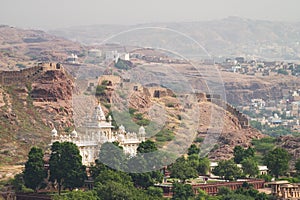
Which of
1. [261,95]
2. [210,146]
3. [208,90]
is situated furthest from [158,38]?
[261,95]

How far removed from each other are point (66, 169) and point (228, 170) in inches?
431

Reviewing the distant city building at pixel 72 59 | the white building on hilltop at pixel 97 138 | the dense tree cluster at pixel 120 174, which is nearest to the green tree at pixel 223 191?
the dense tree cluster at pixel 120 174

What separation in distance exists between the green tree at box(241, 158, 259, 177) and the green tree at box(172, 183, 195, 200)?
804cm

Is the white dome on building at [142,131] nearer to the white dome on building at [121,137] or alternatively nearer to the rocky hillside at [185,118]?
the white dome on building at [121,137]

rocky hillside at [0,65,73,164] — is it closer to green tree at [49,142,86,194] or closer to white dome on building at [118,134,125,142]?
white dome on building at [118,134,125,142]

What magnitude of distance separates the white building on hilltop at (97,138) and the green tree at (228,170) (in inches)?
208

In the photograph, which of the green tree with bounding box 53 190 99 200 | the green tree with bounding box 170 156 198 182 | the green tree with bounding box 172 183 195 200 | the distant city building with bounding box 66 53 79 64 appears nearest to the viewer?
the green tree with bounding box 53 190 99 200

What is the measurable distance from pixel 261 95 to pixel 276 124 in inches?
1325

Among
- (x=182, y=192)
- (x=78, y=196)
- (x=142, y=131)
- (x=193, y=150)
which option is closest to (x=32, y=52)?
(x=193, y=150)

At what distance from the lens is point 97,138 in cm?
7112

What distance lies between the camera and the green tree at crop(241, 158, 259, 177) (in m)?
72.4

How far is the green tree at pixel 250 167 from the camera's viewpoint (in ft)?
238

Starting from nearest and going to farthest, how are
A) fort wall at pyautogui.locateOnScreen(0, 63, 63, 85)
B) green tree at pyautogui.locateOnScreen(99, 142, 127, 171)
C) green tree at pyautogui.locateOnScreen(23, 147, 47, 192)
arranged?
1. green tree at pyautogui.locateOnScreen(23, 147, 47, 192)
2. green tree at pyautogui.locateOnScreen(99, 142, 127, 171)
3. fort wall at pyautogui.locateOnScreen(0, 63, 63, 85)

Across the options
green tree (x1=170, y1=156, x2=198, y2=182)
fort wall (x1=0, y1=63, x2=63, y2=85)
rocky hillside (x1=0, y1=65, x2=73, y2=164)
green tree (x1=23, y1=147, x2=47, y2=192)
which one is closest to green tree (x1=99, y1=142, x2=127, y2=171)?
green tree (x1=170, y1=156, x2=198, y2=182)
